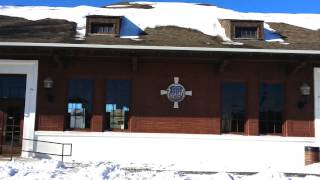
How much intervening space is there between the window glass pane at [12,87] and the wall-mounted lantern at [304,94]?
30.8 ft

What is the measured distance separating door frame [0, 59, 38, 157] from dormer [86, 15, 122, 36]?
7.76 ft

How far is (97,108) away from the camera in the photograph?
1805 cm

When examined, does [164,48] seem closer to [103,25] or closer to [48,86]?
[103,25]

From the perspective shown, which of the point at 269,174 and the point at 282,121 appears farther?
the point at 282,121

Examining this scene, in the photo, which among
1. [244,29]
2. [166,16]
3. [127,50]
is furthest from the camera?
[166,16]

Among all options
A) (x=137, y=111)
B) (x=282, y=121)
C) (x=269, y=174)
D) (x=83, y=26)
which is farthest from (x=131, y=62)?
(x=269, y=174)

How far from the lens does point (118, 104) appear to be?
18.1 m

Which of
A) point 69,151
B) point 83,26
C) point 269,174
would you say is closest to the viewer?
point 269,174

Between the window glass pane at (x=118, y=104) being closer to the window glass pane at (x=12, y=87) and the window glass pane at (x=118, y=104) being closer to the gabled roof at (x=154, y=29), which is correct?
the gabled roof at (x=154, y=29)

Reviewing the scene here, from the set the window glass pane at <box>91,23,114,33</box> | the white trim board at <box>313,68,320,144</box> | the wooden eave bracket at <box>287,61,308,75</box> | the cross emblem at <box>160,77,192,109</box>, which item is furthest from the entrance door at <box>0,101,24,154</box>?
the white trim board at <box>313,68,320,144</box>

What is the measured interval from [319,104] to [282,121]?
4.55ft

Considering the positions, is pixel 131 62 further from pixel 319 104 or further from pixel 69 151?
pixel 319 104

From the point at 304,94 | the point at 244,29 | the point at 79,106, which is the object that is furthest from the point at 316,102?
the point at 79,106

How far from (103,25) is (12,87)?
3.86 metres
